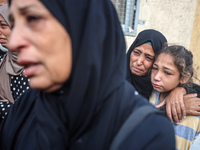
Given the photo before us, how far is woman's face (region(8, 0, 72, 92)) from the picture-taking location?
828mm

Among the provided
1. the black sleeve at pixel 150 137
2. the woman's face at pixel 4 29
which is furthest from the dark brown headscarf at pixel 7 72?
the black sleeve at pixel 150 137

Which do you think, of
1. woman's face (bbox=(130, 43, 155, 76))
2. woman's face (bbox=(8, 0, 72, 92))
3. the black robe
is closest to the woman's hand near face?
woman's face (bbox=(130, 43, 155, 76))

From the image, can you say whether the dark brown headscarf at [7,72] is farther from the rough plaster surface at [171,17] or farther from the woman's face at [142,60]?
the rough plaster surface at [171,17]

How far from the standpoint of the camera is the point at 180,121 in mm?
1845

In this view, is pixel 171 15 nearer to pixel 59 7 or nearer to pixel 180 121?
pixel 180 121

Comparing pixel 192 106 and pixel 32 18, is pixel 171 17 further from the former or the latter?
pixel 32 18

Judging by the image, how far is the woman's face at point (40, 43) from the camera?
828 millimetres

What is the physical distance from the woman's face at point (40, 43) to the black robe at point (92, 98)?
4 cm

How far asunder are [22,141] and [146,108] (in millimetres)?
756

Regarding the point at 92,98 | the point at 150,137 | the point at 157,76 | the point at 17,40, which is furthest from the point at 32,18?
the point at 157,76

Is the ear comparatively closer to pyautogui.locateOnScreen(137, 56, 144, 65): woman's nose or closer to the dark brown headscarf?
pyautogui.locateOnScreen(137, 56, 144, 65): woman's nose

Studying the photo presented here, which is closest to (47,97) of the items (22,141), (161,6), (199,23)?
(22,141)

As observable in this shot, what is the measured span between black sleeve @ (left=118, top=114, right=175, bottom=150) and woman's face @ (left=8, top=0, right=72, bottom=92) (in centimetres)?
44

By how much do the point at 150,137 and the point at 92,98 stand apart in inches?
13.3
